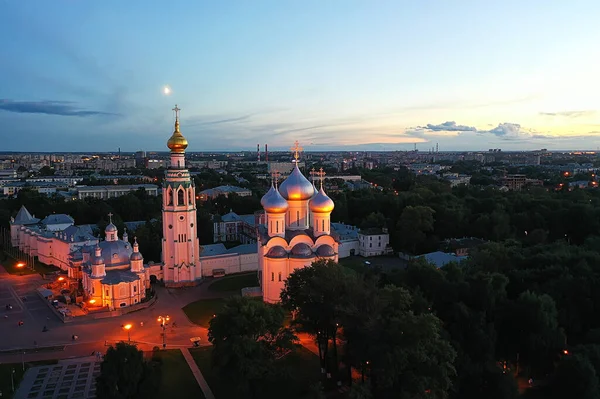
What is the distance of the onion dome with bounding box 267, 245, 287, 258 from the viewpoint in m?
30.0

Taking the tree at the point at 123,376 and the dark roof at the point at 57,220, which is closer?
the tree at the point at 123,376

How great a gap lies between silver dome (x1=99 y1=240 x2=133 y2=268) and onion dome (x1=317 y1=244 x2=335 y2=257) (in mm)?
13495

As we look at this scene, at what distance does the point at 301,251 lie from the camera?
30.1 meters

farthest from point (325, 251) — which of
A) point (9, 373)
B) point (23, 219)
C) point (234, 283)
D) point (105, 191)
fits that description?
point (105, 191)

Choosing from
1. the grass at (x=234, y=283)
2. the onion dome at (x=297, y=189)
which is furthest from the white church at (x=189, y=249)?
the grass at (x=234, y=283)

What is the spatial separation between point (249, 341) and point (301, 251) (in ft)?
40.0

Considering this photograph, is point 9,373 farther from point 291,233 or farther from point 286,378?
point 291,233

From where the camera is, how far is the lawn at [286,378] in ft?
65.2

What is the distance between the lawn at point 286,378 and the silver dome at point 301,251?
22.1 feet

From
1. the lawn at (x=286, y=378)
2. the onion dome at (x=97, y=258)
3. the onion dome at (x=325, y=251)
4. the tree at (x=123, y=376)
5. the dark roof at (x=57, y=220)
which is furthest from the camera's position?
the dark roof at (x=57, y=220)

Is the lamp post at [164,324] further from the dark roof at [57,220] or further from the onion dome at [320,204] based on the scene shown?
the dark roof at [57,220]

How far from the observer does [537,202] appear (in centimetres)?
5175

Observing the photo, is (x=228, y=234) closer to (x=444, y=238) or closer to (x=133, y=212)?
(x=133, y=212)

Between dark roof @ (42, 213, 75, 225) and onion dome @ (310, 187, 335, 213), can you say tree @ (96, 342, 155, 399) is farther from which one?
dark roof @ (42, 213, 75, 225)
